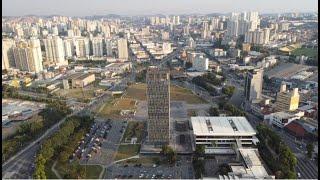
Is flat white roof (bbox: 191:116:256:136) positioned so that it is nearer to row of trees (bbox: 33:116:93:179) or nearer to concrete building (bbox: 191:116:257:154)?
concrete building (bbox: 191:116:257:154)

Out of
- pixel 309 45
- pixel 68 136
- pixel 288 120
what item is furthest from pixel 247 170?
pixel 309 45

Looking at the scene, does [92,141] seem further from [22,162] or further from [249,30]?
[249,30]

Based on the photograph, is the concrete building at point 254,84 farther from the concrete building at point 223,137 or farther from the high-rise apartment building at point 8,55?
the high-rise apartment building at point 8,55

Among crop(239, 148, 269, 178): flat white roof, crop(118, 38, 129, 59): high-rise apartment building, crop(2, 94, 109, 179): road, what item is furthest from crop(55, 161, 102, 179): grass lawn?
crop(118, 38, 129, 59): high-rise apartment building

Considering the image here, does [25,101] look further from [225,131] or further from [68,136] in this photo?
[225,131]

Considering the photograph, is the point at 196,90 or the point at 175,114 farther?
the point at 196,90

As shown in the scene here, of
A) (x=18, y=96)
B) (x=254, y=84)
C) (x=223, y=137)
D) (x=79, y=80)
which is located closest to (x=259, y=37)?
(x=254, y=84)

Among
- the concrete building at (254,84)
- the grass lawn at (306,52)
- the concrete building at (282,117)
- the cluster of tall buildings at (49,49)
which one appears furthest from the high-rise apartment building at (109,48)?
the concrete building at (282,117)
